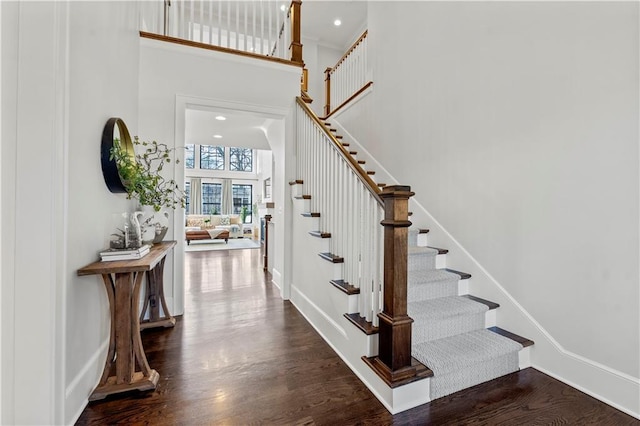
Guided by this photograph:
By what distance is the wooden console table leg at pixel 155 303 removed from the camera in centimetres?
265

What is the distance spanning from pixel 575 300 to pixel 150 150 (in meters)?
3.51

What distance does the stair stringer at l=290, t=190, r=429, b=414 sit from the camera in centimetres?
167

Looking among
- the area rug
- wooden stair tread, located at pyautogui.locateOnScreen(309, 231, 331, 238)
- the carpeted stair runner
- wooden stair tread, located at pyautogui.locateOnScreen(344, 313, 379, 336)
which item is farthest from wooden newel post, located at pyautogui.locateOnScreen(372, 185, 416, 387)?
the area rug

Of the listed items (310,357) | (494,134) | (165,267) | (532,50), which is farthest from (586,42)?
(165,267)

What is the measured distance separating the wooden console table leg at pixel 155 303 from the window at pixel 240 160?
10448mm

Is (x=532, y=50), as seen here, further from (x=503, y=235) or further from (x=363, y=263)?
(x=363, y=263)

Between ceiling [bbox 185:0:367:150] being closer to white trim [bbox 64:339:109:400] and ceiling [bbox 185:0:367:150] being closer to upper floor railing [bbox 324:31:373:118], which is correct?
upper floor railing [bbox 324:31:373:118]

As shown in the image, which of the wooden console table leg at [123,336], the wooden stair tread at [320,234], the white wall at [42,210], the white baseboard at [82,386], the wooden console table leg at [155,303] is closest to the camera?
the white wall at [42,210]

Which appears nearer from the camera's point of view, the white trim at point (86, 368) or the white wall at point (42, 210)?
the white wall at point (42, 210)

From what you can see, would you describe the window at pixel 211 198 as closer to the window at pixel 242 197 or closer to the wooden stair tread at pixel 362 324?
the window at pixel 242 197

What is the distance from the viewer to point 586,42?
180cm

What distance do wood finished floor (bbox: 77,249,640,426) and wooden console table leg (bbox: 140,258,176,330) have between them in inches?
3.2

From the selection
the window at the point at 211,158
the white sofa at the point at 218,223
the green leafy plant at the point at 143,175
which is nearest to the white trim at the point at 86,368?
the green leafy plant at the point at 143,175

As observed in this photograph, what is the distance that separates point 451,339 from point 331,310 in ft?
3.01
